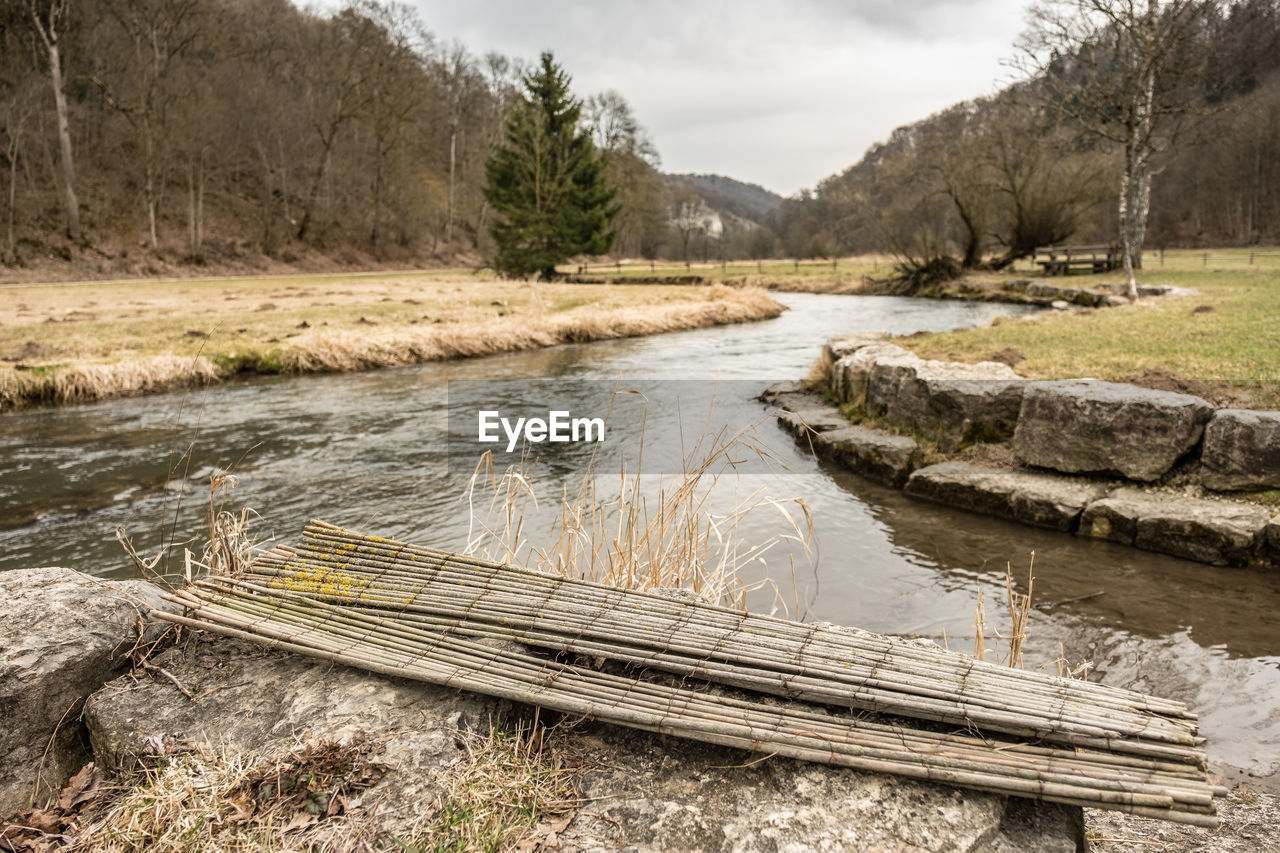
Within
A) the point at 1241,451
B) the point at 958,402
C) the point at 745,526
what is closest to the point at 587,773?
the point at 745,526

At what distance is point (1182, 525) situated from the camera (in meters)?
4.51

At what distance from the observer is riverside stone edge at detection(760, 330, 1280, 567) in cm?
454

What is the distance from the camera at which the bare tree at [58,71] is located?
86.5 feet

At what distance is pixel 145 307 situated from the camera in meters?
16.0

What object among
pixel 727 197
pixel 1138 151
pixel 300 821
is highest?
pixel 727 197

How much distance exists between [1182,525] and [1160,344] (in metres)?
3.56

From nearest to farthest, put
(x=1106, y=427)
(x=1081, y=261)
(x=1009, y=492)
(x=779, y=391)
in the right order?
(x=1106, y=427) → (x=1009, y=492) → (x=779, y=391) → (x=1081, y=261)

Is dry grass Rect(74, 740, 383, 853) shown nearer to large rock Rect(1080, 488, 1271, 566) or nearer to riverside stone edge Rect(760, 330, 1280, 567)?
riverside stone edge Rect(760, 330, 1280, 567)

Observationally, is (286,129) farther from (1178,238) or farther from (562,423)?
(1178,238)

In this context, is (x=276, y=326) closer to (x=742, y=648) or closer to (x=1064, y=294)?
(x=742, y=648)

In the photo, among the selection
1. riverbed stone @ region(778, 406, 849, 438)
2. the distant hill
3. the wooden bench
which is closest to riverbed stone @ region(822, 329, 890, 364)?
riverbed stone @ region(778, 406, 849, 438)

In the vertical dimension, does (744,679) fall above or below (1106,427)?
below

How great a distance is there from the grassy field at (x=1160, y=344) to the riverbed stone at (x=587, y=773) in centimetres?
499

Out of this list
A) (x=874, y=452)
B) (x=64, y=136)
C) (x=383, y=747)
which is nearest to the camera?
(x=383, y=747)
